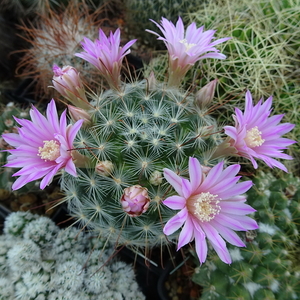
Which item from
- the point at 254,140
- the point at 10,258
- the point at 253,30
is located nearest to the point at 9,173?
the point at 10,258

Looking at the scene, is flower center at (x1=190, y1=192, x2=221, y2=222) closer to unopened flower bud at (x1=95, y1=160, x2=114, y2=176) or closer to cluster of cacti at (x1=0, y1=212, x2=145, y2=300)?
unopened flower bud at (x1=95, y1=160, x2=114, y2=176)

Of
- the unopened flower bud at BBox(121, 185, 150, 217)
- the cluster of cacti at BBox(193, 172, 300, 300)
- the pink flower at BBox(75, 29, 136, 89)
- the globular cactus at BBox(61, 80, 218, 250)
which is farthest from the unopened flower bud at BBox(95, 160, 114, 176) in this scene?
the cluster of cacti at BBox(193, 172, 300, 300)

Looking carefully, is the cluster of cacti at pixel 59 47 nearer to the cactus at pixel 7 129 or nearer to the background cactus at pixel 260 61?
the cactus at pixel 7 129

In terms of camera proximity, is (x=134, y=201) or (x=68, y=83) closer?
(x=134, y=201)

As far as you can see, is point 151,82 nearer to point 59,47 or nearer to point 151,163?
point 151,163

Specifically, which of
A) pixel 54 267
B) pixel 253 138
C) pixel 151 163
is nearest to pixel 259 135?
pixel 253 138

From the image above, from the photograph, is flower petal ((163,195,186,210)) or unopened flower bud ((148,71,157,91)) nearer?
flower petal ((163,195,186,210))
